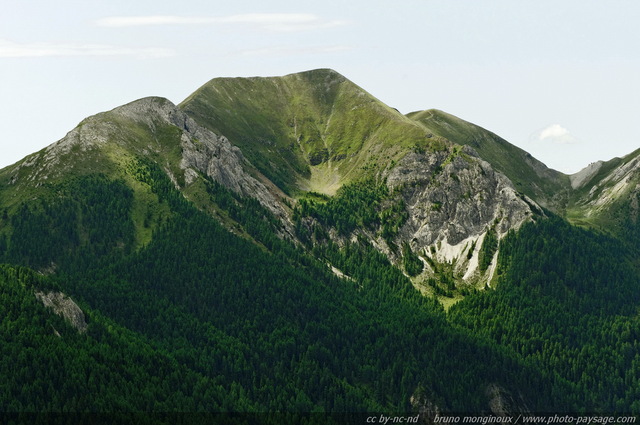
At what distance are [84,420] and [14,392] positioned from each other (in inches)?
815

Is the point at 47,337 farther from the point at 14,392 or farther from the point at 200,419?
the point at 200,419

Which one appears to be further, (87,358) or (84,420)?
(87,358)

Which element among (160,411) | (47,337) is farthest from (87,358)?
(160,411)

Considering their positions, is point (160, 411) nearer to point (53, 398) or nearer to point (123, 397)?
point (123, 397)

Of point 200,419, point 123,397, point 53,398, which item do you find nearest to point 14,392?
point 53,398

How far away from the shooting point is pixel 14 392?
183625 millimetres

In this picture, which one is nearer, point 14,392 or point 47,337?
point 14,392

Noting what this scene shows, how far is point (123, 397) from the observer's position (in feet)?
631

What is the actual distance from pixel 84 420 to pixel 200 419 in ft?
109

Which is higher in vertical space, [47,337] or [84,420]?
[47,337]

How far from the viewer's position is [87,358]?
199375 millimetres

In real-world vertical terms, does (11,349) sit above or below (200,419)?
above

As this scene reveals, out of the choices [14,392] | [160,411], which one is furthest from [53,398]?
[160,411]

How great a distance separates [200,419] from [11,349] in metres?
56.1
